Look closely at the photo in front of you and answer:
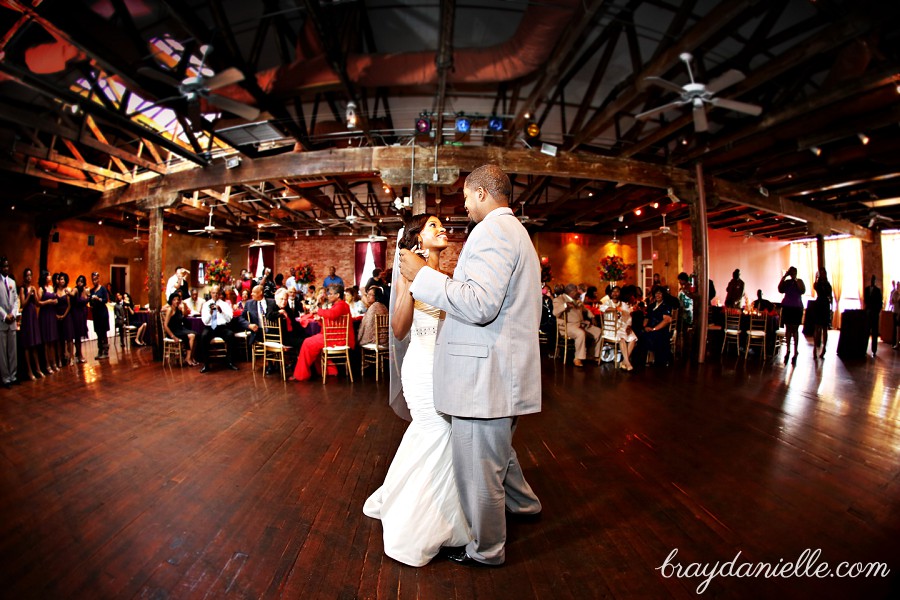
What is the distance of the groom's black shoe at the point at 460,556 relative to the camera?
1762 mm

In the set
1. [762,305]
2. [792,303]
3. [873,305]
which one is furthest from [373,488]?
[873,305]

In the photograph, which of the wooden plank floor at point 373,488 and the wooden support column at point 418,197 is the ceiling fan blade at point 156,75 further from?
the wooden support column at point 418,197

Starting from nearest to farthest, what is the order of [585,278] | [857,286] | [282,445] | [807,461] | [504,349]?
[504,349]
[807,461]
[282,445]
[857,286]
[585,278]

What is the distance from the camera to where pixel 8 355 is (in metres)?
5.29

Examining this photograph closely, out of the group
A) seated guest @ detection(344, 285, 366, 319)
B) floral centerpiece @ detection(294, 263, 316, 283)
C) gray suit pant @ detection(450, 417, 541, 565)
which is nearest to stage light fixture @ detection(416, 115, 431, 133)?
seated guest @ detection(344, 285, 366, 319)

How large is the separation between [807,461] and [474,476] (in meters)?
2.85

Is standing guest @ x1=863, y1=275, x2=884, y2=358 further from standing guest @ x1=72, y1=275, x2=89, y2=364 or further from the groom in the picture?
standing guest @ x1=72, y1=275, x2=89, y2=364

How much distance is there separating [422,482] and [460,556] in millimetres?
364

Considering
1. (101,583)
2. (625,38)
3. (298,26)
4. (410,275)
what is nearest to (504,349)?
(410,275)

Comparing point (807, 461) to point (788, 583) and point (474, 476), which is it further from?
point (474, 476)

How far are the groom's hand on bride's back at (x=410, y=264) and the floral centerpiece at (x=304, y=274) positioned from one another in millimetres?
15317

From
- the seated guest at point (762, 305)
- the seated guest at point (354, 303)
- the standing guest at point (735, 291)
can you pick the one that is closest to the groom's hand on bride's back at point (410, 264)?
the seated guest at point (354, 303)

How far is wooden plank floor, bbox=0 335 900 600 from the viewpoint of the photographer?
5.53ft

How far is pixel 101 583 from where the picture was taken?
1.66 m
